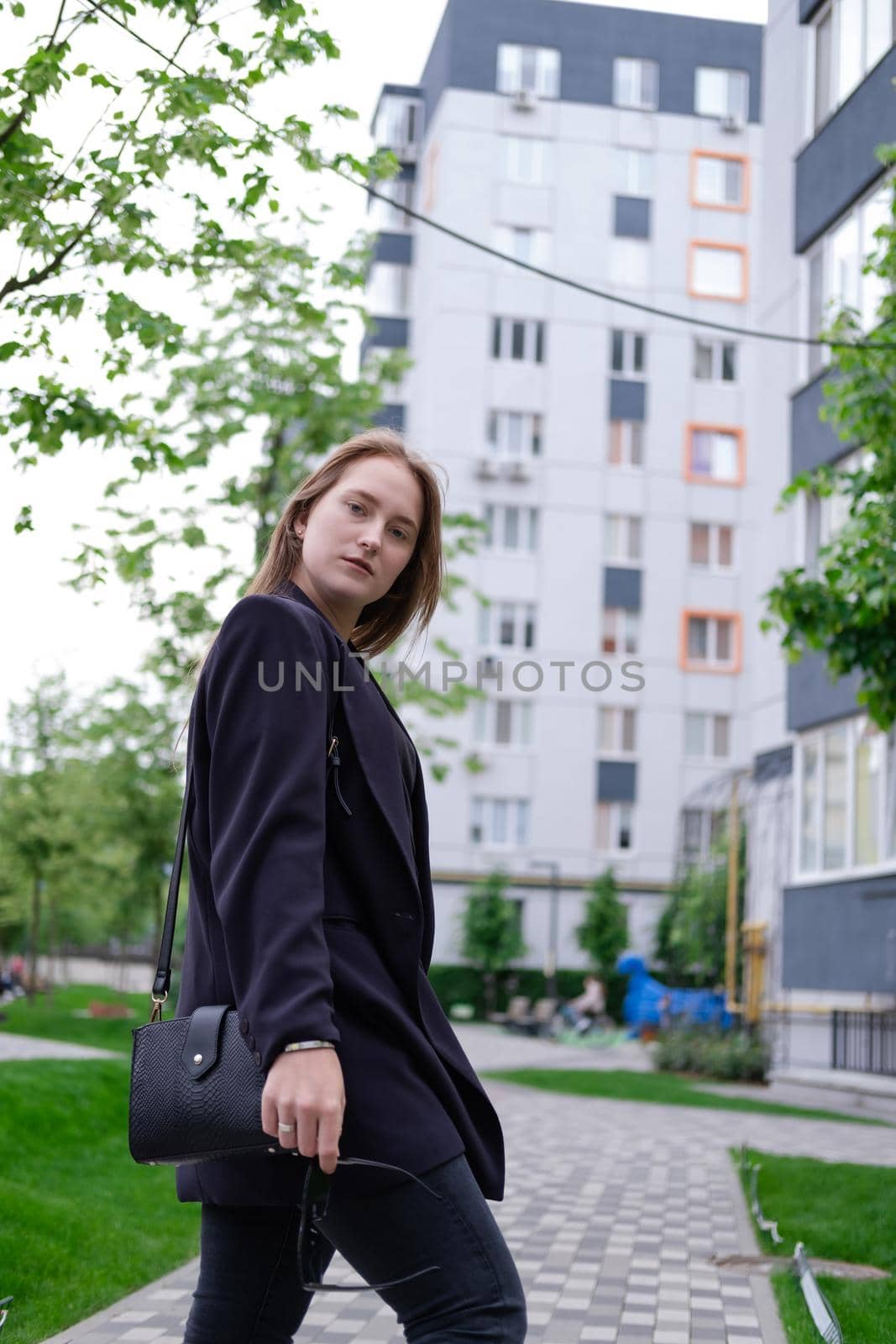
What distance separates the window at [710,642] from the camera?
4381 cm

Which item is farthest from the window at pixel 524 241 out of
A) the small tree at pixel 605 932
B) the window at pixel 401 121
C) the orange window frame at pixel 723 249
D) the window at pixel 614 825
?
the small tree at pixel 605 932

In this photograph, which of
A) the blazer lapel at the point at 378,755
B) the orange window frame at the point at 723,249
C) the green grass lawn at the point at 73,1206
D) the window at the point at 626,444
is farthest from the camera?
the orange window frame at the point at 723,249

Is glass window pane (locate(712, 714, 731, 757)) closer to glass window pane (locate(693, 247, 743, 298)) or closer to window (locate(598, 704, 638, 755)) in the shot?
window (locate(598, 704, 638, 755))

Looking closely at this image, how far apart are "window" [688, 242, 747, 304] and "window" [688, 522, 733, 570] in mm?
6627

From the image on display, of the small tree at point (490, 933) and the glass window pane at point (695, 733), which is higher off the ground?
the glass window pane at point (695, 733)

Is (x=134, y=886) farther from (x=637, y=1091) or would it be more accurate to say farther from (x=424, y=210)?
(x=424, y=210)

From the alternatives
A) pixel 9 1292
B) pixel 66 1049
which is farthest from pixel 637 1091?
pixel 9 1292

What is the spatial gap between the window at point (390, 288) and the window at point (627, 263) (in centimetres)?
682

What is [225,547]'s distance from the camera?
17.3 metres

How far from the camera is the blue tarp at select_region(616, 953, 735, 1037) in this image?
2713cm

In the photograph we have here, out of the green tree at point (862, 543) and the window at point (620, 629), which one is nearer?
the green tree at point (862, 543)

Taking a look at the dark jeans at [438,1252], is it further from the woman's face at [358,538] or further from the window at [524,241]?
the window at [524,241]

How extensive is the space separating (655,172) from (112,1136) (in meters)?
40.3

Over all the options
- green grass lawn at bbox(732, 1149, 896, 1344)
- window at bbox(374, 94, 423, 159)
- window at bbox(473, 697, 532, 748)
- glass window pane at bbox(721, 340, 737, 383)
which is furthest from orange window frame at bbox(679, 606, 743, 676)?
green grass lawn at bbox(732, 1149, 896, 1344)
